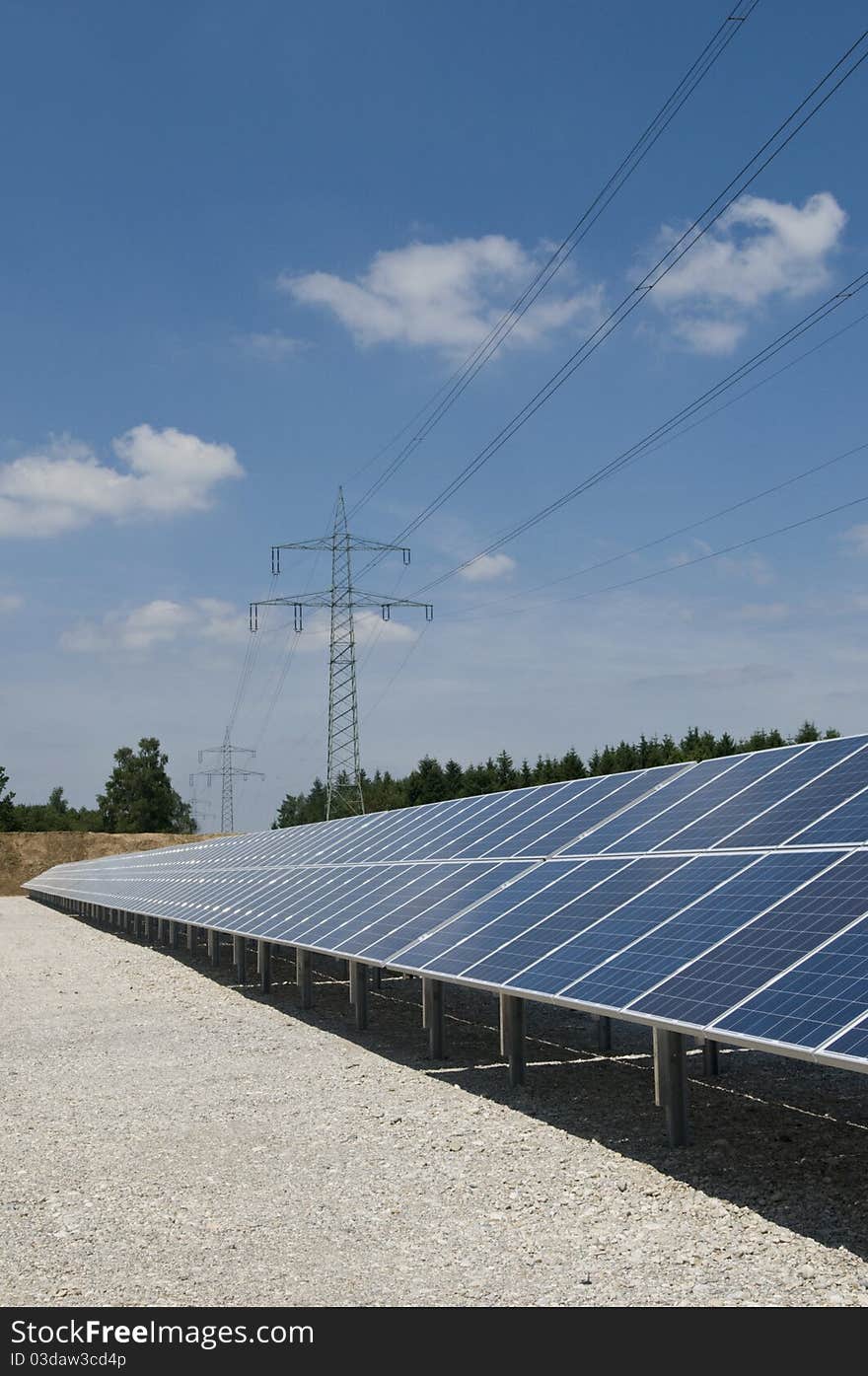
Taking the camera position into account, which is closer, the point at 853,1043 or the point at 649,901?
the point at 853,1043

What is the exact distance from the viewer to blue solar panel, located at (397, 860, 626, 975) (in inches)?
692

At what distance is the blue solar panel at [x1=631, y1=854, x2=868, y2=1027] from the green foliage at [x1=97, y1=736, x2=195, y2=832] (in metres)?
149

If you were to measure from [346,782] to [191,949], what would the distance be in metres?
28.4

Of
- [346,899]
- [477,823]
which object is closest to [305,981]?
[346,899]

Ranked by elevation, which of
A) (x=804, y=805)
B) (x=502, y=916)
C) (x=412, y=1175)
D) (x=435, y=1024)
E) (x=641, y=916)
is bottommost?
(x=412, y=1175)

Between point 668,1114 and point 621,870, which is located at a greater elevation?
point 621,870

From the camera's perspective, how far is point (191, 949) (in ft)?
131

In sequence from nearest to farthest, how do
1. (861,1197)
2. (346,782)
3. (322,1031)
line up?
1. (861,1197)
2. (322,1031)
3. (346,782)

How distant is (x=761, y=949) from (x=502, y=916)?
20.9ft

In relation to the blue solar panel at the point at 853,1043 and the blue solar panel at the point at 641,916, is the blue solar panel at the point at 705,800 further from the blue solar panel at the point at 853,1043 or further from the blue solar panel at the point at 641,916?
the blue solar panel at the point at 853,1043

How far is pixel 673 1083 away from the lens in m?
13.8

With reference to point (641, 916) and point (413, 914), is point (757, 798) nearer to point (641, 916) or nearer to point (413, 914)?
point (641, 916)
